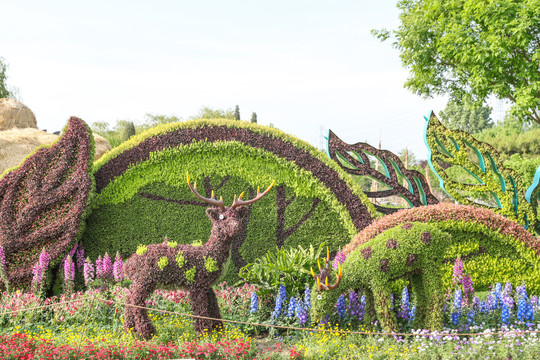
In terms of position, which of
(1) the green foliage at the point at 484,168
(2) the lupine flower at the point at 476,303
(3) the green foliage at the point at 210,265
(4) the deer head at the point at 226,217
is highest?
(1) the green foliage at the point at 484,168

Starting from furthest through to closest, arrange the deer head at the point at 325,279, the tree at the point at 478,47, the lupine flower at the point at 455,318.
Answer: the tree at the point at 478,47
the lupine flower at the point at 455,318
the deer head at the point at 325,279

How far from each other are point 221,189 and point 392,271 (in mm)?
3487

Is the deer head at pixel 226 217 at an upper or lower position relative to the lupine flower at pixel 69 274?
upper

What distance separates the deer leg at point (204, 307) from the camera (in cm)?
543

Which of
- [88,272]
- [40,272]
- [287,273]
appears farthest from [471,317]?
[40,272]

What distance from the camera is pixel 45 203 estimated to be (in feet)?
24.1

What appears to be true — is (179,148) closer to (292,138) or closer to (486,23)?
(292,138)

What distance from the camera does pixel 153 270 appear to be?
5.28 m

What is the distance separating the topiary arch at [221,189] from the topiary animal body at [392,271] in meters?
1.74

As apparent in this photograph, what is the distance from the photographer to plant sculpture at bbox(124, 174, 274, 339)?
→ 17.4 feet

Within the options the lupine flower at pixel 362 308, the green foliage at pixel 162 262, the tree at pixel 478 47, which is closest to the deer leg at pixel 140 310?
the green foliage at pixel 162 262

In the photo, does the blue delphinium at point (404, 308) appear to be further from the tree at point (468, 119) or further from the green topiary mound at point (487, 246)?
the tree at point (468, 119)

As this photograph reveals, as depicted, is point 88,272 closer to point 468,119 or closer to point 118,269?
point 118,269

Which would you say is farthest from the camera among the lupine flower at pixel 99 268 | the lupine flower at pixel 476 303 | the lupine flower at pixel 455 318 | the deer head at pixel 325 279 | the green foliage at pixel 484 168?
the green foliage at pixel 484 168
